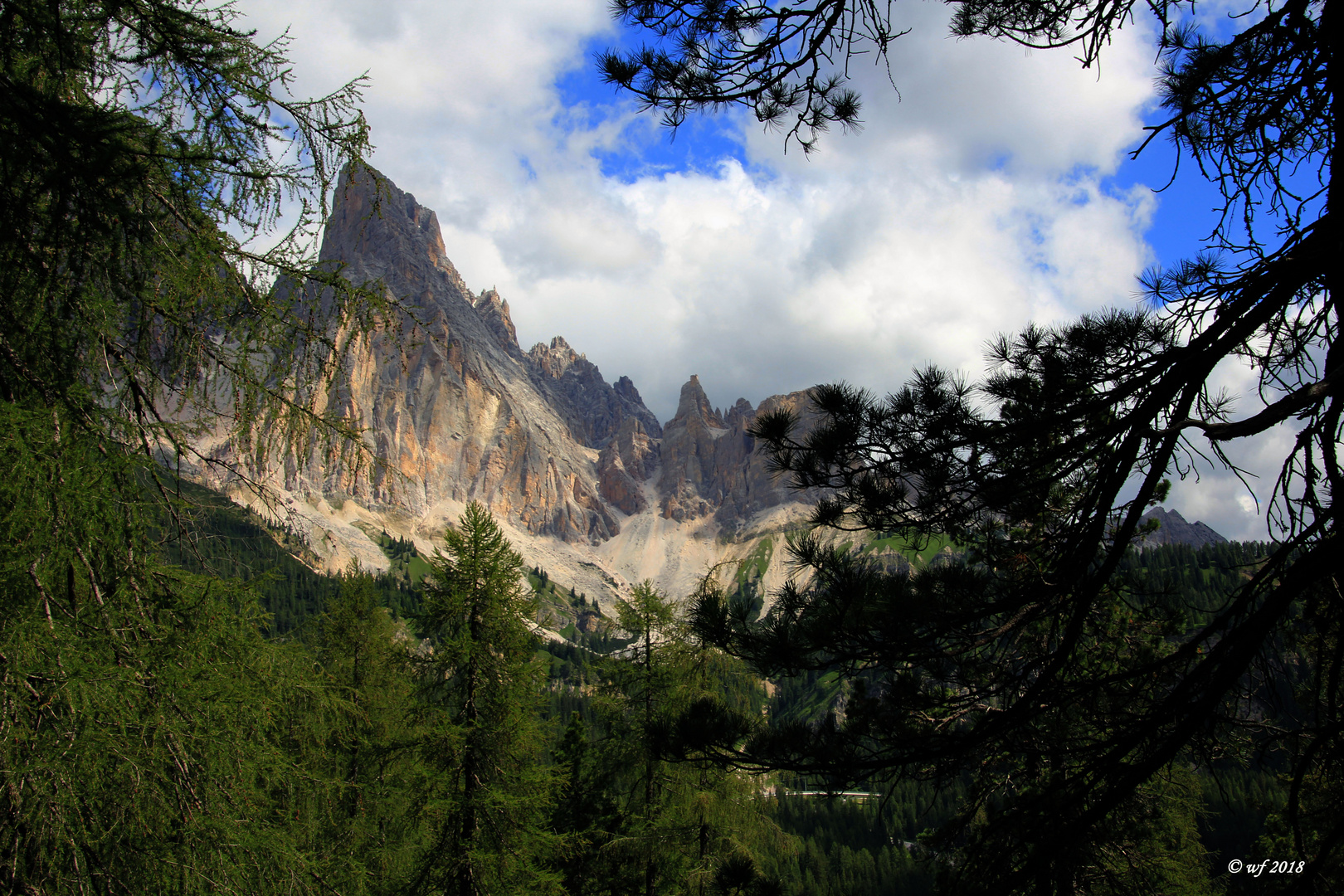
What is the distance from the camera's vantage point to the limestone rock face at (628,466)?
18062cm

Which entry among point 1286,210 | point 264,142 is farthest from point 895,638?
point 264,142

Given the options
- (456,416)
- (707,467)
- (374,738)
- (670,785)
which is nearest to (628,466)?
(707,467)

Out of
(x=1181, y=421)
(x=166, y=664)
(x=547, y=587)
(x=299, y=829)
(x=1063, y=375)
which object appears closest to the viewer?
(x=166, y=664)

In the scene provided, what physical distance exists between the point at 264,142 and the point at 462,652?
782 centimetres

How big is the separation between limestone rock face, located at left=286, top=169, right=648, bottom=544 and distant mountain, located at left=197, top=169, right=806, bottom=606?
38 centimetres

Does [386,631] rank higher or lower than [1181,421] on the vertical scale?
lower

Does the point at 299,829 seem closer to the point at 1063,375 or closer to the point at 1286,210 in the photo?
the point at 1063,375

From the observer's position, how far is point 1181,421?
10.0 ft

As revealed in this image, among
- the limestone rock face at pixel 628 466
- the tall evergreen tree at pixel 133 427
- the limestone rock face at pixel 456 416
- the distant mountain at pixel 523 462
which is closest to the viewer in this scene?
the tall evergreen tree at pixel 133 427

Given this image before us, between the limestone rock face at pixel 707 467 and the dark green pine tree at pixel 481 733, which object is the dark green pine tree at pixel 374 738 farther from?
the limestone rock face at pixel 707 467

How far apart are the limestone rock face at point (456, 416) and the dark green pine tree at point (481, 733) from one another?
429 feet

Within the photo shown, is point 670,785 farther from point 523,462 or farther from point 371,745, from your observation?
point 523,462

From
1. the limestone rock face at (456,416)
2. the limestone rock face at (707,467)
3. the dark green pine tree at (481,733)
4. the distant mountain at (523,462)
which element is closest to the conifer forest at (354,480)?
the dark green pine tree at (481,733)

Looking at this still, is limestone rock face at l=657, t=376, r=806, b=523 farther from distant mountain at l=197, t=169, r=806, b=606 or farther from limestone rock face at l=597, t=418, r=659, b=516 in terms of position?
limestone rock face at l=597, t=418, r=659, b=516
